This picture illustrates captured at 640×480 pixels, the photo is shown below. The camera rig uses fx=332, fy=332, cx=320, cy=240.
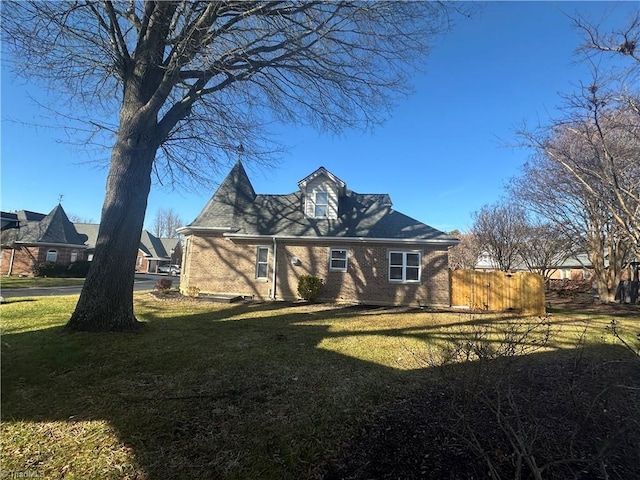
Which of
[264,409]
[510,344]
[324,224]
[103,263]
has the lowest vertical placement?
[264,409]

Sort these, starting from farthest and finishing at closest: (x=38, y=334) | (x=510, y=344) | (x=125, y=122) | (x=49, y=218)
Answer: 1. (x=49, y=218)
2. (x=125, y=122)
3. (x=38, y=334)
4. (x=510, y=344)

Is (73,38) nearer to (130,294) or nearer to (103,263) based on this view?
(103,263)

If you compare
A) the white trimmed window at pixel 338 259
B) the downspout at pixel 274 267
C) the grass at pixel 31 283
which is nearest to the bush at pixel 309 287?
the white trimmed window at pixel 338 259

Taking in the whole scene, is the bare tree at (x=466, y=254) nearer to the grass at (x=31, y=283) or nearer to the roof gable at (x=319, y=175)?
the roof gable at (x=319, y=175)

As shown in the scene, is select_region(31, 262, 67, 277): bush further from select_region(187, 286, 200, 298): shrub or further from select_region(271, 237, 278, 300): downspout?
select_region(271, 237, 278, 300): downspout

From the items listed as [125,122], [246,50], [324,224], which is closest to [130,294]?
[125,122]

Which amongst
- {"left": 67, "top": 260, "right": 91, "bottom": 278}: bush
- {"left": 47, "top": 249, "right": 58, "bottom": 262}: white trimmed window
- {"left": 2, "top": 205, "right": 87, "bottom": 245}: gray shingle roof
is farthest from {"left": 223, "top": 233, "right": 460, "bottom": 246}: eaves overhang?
{"left": 2, "top": 205, "right": 87, "bottom": 245}: gray shingle roof

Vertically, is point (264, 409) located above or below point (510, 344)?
below

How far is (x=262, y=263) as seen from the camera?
52.9 ft

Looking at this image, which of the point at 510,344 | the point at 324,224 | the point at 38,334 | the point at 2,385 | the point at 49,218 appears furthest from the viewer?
the point at 49,218

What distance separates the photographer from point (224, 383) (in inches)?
193

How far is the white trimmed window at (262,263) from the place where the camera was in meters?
16.1

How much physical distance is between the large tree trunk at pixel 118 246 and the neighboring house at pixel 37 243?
1168 inches

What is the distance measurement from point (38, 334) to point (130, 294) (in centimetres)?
179
